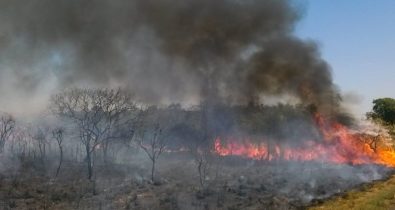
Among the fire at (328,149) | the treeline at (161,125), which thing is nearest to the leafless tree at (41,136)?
the treeline at (161,125)

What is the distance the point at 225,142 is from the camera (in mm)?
93062

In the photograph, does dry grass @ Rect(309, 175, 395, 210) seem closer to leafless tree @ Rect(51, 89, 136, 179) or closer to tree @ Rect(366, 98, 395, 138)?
leafless tree @ Rect(51, 89, 136, 179)

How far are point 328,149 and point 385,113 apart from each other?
2126cm

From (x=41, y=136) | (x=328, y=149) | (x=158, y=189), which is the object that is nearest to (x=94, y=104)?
(x=41, y=136)

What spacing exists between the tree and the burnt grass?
24912mm

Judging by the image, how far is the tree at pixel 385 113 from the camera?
87562mm

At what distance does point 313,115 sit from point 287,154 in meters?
17.5

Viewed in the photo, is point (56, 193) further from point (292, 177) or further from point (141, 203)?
point (292, 177)

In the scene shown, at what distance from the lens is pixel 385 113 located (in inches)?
3494

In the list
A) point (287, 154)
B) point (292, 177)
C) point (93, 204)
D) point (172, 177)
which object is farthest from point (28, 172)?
point (287, 154)

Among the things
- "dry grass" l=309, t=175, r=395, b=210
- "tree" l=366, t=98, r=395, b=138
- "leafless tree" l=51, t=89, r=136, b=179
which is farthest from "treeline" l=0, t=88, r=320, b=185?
"dry grass" l=309, t=175, r=395, b=210

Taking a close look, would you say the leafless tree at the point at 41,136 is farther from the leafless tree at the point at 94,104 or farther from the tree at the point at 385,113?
the tree at the point at 385,113

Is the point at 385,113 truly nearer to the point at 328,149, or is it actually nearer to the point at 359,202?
the point at 328,149

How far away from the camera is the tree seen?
8756 cm
